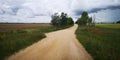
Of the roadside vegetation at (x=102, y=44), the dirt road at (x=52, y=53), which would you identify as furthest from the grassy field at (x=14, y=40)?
the roadside vegetation at (x=102, y=44)

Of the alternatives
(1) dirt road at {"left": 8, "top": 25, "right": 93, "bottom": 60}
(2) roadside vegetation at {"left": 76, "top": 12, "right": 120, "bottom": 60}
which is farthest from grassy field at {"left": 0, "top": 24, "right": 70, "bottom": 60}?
(2) roadside vegetation at {"left": 76, "top": 12, "right": 120, "bottom": 60}

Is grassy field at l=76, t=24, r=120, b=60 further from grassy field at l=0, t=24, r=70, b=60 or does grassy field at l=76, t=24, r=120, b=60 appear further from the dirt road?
grassy field at l=0, t=24, r=70, b=60

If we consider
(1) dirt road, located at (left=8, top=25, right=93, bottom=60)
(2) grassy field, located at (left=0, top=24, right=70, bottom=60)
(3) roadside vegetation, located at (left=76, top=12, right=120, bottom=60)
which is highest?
(2) grassy field, located at (left=0, top=24, right=70, bottom=60)

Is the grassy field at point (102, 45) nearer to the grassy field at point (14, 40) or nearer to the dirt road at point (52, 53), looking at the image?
the dirt road at point (52, 53)

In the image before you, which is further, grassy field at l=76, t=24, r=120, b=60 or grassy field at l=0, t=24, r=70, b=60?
grassy field at l=0, t=24, r=70, b=60

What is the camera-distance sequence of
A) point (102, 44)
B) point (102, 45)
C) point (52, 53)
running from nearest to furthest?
point (52, 53)
point (102, 45)
point (102, 44)

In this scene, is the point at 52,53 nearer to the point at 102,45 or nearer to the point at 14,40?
the point at 102,45

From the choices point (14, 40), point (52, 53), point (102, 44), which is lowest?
point (102, 44)

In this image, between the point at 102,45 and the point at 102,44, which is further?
the point at 102,44

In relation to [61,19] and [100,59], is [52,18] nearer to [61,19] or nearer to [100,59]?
[61,19]

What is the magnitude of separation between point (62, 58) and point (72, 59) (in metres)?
0.70

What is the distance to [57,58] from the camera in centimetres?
942

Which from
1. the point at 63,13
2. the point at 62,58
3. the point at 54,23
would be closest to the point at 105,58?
the point at 62,58

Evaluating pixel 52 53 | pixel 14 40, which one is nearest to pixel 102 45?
pixel 52 53
